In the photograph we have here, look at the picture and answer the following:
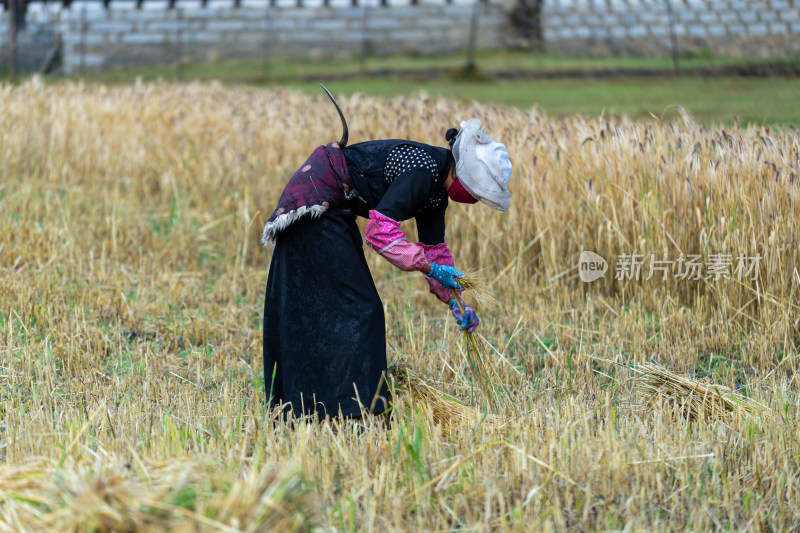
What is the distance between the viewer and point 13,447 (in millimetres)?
2734

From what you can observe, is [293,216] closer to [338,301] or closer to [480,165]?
[338,301]

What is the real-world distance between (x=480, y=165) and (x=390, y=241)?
433 millimetres

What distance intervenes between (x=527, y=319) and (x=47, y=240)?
10.5 ft

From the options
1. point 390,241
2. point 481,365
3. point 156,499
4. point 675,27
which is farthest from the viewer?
point 675,27

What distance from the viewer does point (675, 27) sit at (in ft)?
56.7

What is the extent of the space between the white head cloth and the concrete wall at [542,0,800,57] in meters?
14.6

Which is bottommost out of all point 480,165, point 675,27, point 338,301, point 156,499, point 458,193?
point 156,499

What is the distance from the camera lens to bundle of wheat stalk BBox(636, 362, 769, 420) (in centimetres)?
309

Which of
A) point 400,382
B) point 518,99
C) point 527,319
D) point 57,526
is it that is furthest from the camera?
point 518,99

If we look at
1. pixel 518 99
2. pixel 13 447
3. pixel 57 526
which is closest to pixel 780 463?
pixel 57 526

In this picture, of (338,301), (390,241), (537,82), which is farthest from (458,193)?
(537,82)

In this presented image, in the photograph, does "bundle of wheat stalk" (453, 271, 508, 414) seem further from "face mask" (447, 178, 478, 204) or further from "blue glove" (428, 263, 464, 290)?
"face mask" (447, 178, 478, 204)

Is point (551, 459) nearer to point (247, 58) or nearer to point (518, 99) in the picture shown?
point (518, 99)

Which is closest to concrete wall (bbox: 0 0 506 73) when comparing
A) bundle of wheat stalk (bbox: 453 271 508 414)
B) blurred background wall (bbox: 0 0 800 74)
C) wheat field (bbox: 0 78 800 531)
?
blurred background wall (bbox: 0 0 800 74)
